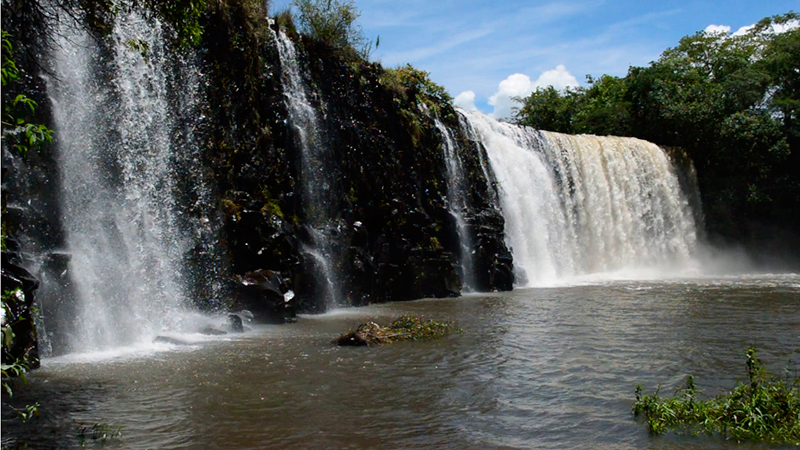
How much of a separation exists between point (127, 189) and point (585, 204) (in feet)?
64.0

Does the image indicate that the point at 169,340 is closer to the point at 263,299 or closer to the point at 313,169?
the point at 263,299

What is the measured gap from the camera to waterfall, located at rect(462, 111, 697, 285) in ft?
79.6

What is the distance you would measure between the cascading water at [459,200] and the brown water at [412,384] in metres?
6.90

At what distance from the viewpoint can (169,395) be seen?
25.1 feet

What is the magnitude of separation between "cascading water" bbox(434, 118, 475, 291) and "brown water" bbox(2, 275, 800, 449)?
22.6ft

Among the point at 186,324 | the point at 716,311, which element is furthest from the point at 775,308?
the point at 186,324

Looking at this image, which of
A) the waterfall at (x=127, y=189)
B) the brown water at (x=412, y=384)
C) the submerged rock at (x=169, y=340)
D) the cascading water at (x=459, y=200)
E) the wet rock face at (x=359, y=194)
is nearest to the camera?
the brown water at (x=412, y=384)

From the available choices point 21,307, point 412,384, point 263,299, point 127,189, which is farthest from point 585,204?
point 21,307

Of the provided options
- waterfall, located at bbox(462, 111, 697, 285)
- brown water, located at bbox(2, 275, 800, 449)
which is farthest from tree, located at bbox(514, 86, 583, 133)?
brown water, located at bbox(2, 275, 800, 449)

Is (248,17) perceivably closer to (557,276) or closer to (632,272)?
(557,276)

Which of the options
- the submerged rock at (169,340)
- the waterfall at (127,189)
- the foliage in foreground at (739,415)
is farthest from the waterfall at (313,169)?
the foliage in foreground at (739,415)

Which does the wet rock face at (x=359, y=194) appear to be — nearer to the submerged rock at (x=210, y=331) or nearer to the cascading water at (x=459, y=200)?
the cascading water at (x=459, y=200)

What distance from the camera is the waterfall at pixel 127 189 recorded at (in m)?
11.3

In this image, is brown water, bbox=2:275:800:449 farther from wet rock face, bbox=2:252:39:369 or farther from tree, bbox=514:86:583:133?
tree, bbox=514:86:583:133
